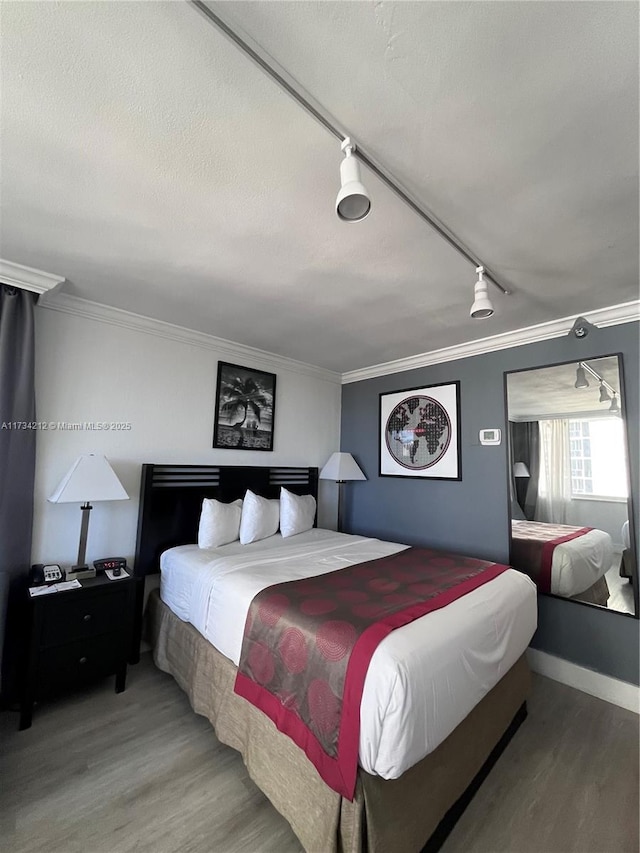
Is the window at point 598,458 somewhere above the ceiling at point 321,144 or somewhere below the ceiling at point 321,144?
below

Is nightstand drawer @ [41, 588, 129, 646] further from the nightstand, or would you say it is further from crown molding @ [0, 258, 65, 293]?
crown molding @ [0, 258, 65, 293]

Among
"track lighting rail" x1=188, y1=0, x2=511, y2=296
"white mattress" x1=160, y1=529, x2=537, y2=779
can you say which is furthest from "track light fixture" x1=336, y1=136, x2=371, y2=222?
"white mattress" x1=160, y1=529, x2=537, y2=779

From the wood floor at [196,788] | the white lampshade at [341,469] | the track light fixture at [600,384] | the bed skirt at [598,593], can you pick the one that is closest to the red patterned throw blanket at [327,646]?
the wood floor at [196,788]

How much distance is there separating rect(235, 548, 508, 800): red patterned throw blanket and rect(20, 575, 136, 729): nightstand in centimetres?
104

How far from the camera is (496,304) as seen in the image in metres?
2.48

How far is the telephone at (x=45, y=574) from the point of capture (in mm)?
2158

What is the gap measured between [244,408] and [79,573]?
1.87 metres

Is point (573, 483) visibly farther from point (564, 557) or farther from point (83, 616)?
point (83, 616)

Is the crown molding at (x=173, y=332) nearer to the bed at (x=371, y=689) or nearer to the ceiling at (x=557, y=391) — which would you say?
the bed at (x=371, y=689)

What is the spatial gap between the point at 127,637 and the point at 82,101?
106 inches

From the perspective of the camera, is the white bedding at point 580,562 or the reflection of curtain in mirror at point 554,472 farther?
the reflection of curtain in mirror at point 554,472

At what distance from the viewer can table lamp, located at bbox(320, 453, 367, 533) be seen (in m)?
3.82

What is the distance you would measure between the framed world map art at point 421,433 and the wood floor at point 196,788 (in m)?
1.91

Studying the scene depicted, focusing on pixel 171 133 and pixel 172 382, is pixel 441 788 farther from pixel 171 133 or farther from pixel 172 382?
pixel 172 382
